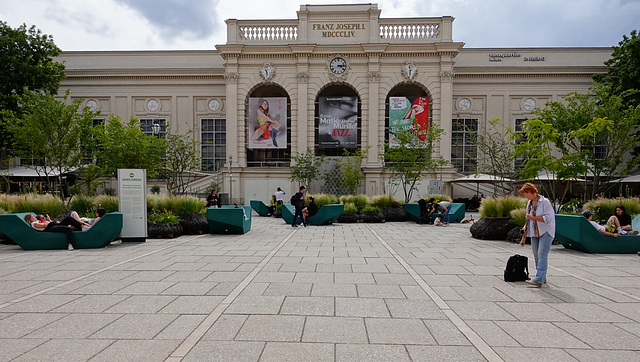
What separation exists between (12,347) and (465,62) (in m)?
36.5

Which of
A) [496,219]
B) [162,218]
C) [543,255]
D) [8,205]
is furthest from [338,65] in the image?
[543,255]

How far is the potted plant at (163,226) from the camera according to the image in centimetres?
1127

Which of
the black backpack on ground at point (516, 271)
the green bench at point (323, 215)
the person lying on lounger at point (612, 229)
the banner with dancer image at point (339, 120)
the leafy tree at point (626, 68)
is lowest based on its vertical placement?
the green bench at point (323, 215)

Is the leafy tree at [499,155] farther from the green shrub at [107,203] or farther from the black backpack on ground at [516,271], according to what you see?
the green shrub at [107,203]

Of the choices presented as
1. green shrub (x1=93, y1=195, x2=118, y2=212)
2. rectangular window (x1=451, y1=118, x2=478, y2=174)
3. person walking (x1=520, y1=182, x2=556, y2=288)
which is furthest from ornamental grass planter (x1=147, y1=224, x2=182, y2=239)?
rectangular window (x1=451, y1=118, x2=478, y2=174)

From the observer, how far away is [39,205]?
1104cm

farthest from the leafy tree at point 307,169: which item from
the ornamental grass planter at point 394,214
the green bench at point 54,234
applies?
the green bench at point 54,234

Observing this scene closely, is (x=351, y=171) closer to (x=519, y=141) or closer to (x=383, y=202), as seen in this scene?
(x=383, y=202)

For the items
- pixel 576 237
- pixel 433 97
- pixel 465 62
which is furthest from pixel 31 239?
pixel 465 62

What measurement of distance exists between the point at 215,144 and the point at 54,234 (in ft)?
83.0

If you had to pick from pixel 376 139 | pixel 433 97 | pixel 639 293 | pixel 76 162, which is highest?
pixel 433 97

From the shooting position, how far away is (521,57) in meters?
33.3

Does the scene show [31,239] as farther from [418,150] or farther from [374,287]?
[418,150]

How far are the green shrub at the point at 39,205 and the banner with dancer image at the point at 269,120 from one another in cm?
2008
